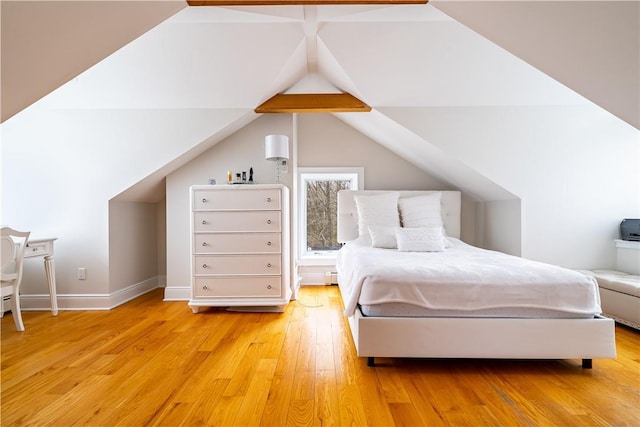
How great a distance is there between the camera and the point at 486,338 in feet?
5.62

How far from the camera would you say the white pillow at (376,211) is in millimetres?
3281

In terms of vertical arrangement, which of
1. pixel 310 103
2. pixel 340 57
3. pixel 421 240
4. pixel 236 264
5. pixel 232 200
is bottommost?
pixel 236 264

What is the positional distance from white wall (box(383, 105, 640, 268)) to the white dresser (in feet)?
5.03

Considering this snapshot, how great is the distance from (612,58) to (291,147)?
256 centimetres

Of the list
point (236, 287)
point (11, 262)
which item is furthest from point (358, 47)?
point (11, 262)

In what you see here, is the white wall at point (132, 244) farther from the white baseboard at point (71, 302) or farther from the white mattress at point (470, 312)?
the white mattress at point (470, 312)

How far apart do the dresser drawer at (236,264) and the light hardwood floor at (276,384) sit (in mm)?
566

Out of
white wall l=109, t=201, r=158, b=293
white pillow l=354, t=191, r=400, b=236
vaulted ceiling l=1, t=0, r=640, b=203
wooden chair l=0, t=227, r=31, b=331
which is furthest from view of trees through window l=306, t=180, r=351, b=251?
wooden chair l=0, t=227, r=31, b=331

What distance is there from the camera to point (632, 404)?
4.75 feet

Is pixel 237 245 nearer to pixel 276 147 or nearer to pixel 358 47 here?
pixel 276 147

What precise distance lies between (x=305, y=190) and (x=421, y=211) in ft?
4.90

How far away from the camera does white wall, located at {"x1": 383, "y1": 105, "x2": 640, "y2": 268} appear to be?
9.36 feet

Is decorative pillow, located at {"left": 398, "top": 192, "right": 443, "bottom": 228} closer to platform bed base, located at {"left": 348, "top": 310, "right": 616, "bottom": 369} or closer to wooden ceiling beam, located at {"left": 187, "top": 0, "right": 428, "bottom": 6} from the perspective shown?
platform bed base, located at {"left": 348, "top": 310, "right": 616, "bottom": 369}

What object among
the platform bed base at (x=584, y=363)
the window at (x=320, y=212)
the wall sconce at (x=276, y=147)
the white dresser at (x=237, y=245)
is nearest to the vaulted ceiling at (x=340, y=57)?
the wall sconce at (x=276, y=147)
